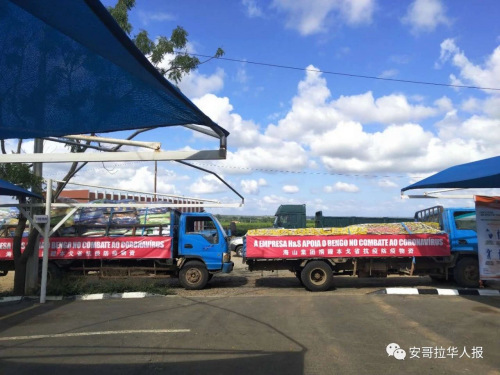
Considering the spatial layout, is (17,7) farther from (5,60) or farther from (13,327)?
(13,327)

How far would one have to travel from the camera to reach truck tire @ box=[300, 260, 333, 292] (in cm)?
1188

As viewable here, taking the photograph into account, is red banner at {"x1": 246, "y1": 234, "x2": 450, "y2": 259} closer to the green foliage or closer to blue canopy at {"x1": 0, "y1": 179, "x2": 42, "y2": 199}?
blue canopy at {"x1": 0, "y1": 179, "x2": 42, "y2": 199}

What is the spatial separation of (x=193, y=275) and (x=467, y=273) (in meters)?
8.10

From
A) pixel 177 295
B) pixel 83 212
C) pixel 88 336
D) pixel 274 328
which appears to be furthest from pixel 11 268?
pixel 274 328

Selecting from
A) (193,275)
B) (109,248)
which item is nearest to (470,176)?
(193,275)

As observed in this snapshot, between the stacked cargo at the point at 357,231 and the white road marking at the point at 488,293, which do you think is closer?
the white road marking at the point at 488,293

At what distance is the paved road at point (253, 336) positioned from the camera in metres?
5.15

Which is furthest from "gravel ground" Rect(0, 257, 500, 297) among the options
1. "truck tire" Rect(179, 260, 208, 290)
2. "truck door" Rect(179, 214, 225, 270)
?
"truck door" Rect(179, 214, 225, 270)

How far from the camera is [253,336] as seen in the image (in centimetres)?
658

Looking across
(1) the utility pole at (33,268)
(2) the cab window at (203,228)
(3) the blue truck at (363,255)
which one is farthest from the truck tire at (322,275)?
(1) the utility pole at (33,268)

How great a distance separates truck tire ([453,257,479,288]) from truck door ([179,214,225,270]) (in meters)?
6.98

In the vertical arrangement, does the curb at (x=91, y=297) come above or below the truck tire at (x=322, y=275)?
below

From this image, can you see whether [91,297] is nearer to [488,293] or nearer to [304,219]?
A: [488,293]

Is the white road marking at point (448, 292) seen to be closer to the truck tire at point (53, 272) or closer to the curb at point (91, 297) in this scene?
the curb at point (91, 297)
